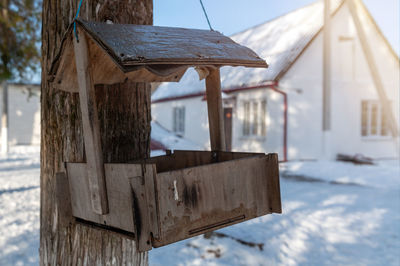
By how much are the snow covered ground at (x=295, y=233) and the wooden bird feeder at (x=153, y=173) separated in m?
2.10

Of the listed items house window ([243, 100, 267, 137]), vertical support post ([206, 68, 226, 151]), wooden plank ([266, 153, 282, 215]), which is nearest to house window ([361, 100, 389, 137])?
house window ([243, 100, 267, 137])

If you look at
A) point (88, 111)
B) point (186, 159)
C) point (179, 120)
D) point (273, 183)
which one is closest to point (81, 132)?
point (88, 111)

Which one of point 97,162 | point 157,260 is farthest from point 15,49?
point 97,162

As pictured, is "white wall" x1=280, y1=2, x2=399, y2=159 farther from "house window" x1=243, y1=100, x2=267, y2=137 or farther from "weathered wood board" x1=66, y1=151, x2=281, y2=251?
"weathered wood board" x1=66, y1=151, x2=281, y2=251

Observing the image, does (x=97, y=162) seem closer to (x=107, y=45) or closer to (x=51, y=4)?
(x=107, y=45)

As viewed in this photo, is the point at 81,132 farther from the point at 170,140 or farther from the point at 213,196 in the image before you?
the point at 170,140

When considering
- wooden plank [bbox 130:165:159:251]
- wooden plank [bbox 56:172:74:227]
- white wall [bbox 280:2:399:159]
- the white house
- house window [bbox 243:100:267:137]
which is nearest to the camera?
wooden plank [bbox 130:165:159:251]

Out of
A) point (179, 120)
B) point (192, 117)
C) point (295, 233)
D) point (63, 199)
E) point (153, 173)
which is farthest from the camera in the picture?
point (179, 120)

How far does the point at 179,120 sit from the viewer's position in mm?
13883

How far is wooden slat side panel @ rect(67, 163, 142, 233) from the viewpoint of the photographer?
142 centimetres

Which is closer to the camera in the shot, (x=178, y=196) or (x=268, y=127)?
(x=178, y=196)

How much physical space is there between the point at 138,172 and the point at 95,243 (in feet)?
2.28

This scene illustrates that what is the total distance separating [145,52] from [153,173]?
1.52ft

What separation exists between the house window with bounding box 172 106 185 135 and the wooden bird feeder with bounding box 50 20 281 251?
11.6 m
